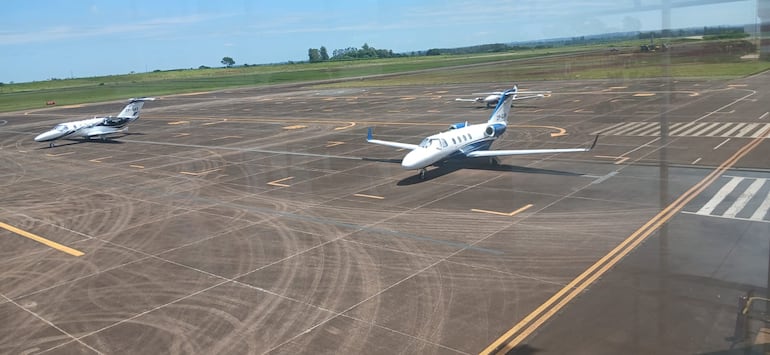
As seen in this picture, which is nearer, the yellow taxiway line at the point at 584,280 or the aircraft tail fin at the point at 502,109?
the yellow taxiway line at the point at 584,280

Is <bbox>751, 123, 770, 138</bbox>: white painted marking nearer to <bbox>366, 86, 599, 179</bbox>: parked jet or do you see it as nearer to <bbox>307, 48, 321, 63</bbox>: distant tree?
<bbox>366, 86, 599, 179</bbox>: parked jet

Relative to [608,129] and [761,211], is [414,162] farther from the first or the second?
[608,129]

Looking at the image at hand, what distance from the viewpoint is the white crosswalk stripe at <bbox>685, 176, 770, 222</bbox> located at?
1547 centimetres

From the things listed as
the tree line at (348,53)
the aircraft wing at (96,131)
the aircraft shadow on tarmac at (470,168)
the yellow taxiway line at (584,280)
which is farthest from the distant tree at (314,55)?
the aircraft wing at (96,131)

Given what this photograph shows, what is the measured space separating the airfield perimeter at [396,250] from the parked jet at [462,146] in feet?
2.62

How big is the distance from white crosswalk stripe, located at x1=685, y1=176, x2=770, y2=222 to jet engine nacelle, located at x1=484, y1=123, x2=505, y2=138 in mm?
9890

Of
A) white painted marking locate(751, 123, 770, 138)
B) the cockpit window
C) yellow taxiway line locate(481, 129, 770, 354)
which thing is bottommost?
yellow taxiway line locate(481, 129, 770, 354)

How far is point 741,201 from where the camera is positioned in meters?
16.7

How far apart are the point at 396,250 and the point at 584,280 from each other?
510 cm

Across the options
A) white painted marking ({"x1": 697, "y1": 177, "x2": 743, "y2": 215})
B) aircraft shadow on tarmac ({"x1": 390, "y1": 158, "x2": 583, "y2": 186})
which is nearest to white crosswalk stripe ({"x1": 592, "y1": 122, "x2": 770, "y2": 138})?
aircraft shadow on tarmac ({"x1": 390, "y1": 158, "x2": 583, "y2": 186})

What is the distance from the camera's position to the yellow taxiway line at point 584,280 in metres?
9.85

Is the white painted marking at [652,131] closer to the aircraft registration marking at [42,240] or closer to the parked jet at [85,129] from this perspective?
the aircraft registration marking at [42,240]

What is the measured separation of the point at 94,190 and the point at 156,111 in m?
50.9

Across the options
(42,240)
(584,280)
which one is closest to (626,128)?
(584,280)
